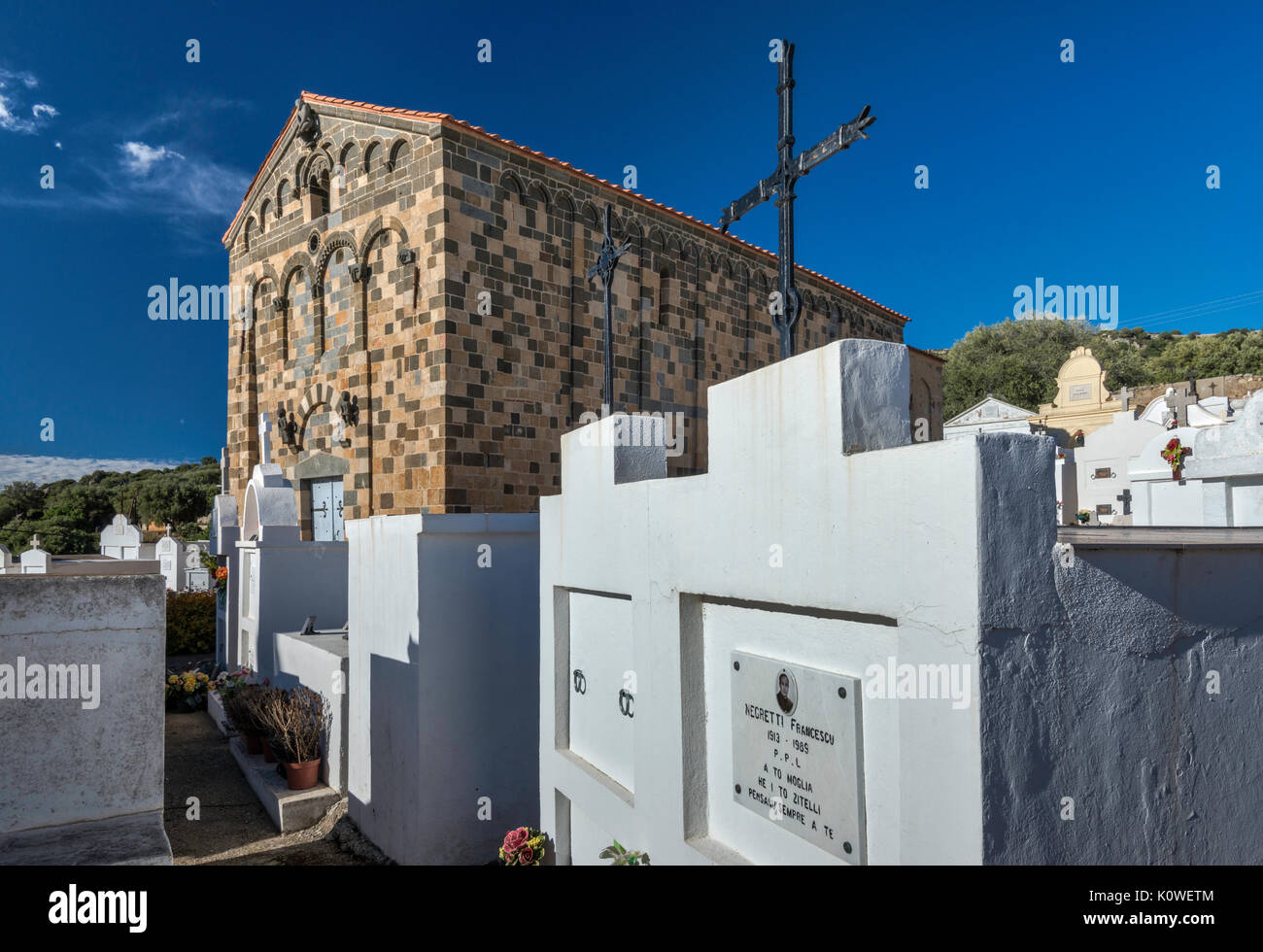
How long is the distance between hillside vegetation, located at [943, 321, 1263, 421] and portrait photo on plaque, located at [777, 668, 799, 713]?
3671 centimetres

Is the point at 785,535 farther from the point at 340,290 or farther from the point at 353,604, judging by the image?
the point at 340,290

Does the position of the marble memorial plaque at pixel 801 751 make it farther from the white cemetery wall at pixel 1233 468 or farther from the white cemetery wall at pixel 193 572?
the white cemetery wall at pixel 193 572

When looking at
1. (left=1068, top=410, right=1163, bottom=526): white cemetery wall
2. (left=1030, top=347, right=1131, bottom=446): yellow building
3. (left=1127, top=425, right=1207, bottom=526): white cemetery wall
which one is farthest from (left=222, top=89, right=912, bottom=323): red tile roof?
(left=1030, top=347, right=1131, bottom=446): yellow building

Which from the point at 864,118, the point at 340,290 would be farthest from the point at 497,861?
the point at 340,290

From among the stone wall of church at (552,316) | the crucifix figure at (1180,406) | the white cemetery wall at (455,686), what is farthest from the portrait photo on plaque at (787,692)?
the crucifix figure at (1180,406)

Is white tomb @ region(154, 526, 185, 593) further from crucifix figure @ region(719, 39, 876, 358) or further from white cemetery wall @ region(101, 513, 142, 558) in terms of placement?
crucifix figure @ region(719, 39, 876, 358)

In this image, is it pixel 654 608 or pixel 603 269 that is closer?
pixel 654 608

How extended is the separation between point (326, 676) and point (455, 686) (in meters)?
2.74

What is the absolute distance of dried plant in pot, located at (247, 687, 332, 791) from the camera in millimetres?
8383

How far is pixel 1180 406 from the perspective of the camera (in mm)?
20391

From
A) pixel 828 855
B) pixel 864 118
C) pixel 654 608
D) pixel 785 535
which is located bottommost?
pixel 828 855

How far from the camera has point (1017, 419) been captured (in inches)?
1117

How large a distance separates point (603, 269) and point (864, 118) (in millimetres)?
4079
